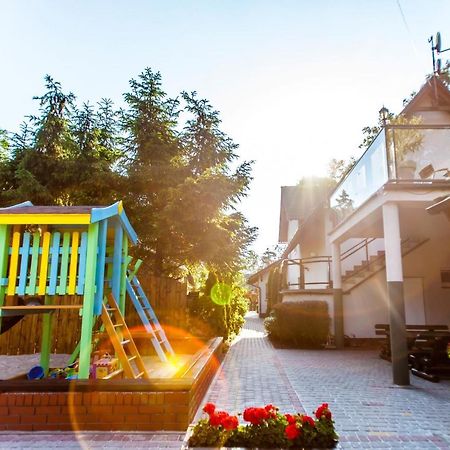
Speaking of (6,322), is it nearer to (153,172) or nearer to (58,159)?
(153,172)

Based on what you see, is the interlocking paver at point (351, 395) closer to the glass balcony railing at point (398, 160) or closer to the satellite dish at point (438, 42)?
the glass balcony railing at point (398, 160)

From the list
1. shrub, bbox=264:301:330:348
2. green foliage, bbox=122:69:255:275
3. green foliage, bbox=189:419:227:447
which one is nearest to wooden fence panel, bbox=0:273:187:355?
green foliage, bbox=122:69:255:275

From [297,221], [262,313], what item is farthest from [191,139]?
[262,313]

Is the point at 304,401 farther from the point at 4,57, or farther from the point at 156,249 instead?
the point at 4,57

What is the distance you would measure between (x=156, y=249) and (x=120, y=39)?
233 inches

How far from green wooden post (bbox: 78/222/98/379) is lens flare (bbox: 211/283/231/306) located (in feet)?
19.9

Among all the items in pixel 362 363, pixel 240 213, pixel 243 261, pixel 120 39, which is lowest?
pixel 362 363

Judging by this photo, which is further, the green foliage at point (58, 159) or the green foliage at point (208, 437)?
the green foliage at point (58, 159)

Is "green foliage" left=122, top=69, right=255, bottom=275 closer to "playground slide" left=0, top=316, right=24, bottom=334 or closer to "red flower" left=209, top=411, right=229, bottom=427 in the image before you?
"playground slide" left=0, top=316, right=24, bottom=334

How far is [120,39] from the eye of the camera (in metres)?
8.33

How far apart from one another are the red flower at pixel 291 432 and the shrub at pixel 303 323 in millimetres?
8459

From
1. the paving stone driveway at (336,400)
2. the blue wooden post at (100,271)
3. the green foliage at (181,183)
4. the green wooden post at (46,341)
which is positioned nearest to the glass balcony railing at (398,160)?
the green foliage at (181,183)

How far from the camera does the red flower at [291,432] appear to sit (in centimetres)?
344

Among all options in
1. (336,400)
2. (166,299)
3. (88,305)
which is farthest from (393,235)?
(166,299)
